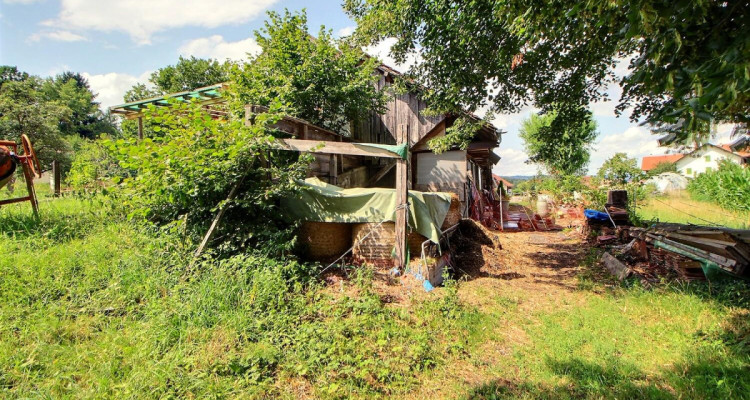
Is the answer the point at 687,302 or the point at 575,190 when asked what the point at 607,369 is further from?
the point at 575,190

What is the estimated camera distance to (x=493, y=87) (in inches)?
284

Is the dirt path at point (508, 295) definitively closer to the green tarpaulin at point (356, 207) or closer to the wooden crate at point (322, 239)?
the green tarpaulin at point (356, 207)

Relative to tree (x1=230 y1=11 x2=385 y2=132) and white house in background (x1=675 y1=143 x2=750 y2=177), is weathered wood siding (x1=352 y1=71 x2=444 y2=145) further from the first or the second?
white house in background (x1=675 y1=143 x2=750 y2=177)

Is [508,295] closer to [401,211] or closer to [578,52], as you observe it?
[401,211]

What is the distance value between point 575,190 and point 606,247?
882cm

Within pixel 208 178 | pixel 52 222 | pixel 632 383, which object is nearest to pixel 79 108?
pixel 52 222

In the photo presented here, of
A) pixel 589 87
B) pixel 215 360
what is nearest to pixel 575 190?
pixel 589 87

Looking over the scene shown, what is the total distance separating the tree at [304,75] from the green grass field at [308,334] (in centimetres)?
424

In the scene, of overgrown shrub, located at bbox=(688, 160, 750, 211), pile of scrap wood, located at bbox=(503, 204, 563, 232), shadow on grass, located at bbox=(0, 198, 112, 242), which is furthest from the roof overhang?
overgrown shrub, located at bbox=(688, 160, 750, 211)

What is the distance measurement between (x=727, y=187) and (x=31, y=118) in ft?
114

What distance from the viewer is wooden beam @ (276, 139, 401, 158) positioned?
5.20m

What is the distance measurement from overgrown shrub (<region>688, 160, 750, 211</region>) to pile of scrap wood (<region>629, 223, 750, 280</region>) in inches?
362

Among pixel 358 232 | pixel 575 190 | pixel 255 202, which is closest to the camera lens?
pixel 255 202

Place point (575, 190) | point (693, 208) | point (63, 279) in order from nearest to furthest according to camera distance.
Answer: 1. point (63, 279)
2. point (693, 208)
3. point (575, 190)
